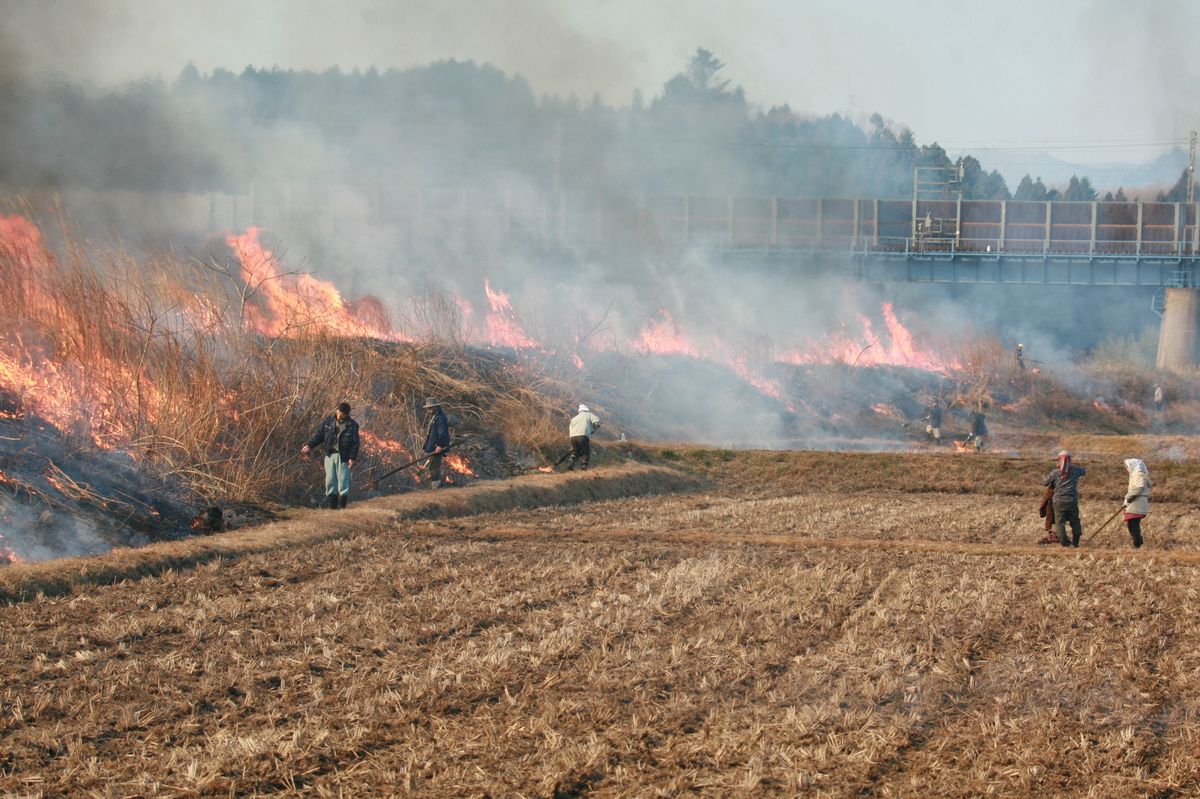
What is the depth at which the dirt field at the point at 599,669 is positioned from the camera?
6809mm

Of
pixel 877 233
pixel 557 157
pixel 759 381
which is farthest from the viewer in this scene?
pixel 877 233

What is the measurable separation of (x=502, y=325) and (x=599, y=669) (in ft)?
Answer: 113

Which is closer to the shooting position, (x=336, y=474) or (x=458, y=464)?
(x=336, y=474)

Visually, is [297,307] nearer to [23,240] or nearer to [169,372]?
[23,240]

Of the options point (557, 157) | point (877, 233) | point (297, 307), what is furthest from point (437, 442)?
point (877, 233)

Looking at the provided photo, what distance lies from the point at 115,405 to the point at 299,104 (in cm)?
2754

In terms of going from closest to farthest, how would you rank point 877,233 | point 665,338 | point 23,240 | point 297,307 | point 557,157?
point 23,240 → point 297,307 → point 557,157 → point 665,338 → point 877,233

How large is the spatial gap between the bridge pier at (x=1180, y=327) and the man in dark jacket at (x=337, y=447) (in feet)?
140

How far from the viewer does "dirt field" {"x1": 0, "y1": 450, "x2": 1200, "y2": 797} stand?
681cm

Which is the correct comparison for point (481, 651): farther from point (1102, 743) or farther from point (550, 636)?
point (1102, 743)

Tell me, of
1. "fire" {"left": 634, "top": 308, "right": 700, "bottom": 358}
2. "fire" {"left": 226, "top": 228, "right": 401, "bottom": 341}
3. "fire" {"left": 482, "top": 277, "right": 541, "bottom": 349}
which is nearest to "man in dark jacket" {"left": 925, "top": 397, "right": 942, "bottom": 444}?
"fire" {"left": 634, "top": 308, "right": 700, "bottom": 358}

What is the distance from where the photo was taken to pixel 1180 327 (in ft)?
169

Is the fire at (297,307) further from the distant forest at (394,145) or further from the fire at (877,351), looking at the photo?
the fire at (877,351)

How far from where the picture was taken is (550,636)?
9836 millimetres
